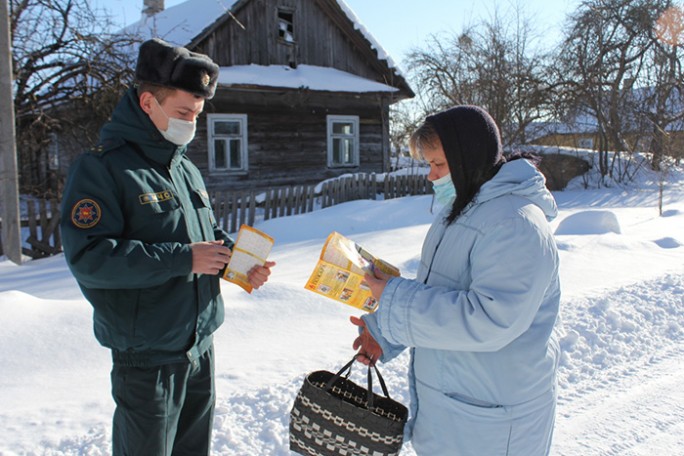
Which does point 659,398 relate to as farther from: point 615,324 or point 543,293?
point 543,293

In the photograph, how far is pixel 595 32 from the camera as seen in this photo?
1894 centimetres

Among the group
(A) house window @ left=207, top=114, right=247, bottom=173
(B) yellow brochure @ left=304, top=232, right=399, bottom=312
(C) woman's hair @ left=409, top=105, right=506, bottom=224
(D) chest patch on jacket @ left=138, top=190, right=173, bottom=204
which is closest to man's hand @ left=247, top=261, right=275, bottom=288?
(B) yellow brochure @ left=304, top=232, right=399, bottom=312

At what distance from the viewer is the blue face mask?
1.95 meters

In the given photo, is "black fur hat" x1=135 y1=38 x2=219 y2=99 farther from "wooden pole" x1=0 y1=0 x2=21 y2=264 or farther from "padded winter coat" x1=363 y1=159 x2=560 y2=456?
"wooden pole" x1=0 y1=0 x2=21 y2=264

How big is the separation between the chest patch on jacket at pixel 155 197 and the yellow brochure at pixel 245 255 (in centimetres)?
31

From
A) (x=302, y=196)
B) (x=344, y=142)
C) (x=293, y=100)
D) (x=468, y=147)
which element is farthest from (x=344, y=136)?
(x=468, y=147)

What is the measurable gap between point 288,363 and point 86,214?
7.68 feet

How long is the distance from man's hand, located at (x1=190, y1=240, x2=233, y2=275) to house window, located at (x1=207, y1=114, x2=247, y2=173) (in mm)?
12431

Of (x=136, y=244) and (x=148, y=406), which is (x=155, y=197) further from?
(x=148, y=406)

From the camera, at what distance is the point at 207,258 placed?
2.05 metres

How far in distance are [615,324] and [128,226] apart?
435cm

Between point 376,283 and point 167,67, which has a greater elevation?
point 167,67

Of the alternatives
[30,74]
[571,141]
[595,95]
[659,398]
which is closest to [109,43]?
[30,74]

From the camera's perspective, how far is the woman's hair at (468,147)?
1761 millimetres
